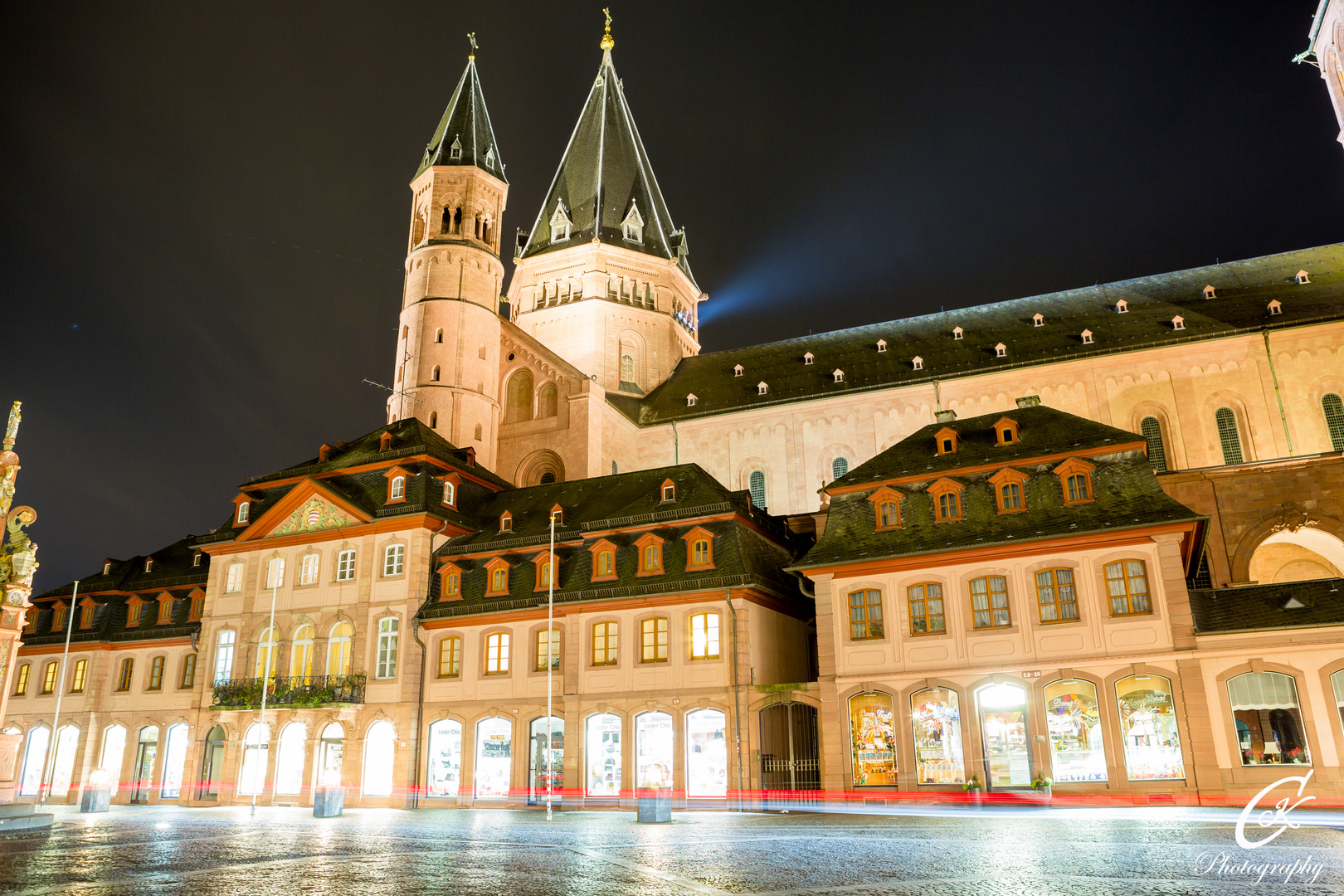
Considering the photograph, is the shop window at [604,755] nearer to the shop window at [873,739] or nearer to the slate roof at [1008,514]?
the shop window at [873,739]

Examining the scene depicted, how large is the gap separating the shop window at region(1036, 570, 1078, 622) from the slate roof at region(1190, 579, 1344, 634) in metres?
3.00

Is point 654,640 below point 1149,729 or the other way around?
the other way around

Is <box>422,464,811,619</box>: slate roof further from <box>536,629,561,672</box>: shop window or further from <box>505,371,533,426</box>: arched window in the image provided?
<box>505,371,533,426</box>: arched window

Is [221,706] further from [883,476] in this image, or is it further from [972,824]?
[972,824]

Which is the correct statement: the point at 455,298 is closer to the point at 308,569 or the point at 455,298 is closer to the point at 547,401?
the point at 547,401

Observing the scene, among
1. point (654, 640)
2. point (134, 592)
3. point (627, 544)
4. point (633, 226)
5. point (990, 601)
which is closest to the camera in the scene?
point (990, 601)

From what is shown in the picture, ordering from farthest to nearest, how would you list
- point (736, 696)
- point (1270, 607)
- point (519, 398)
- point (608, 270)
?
point (608, 270), point (519, 398), point (736, 696), point (1270, 607)

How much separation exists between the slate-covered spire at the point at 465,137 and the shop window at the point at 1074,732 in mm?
43229

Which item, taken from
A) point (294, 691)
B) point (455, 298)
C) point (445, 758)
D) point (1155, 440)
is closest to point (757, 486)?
point (455, 298)

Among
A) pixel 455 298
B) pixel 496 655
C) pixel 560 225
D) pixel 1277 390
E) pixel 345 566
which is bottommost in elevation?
pixel 496 655

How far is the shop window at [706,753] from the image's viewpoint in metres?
30.2

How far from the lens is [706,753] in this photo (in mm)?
30688

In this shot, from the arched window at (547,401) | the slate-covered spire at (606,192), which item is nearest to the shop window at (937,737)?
the arched window at (547,401)

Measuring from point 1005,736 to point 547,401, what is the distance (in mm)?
34700
